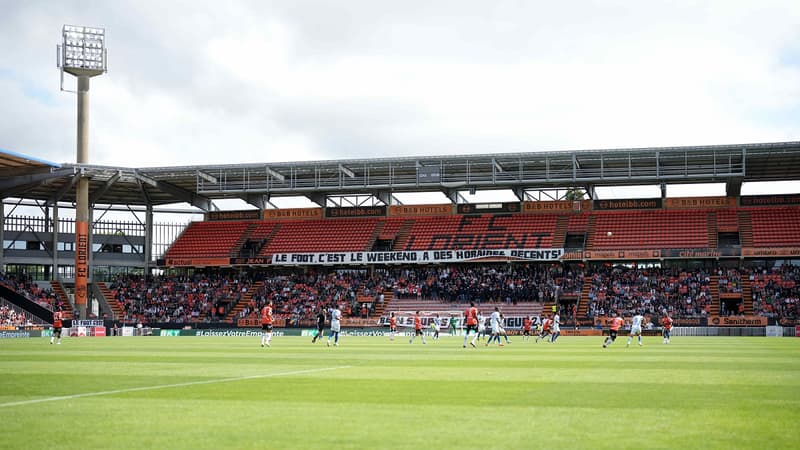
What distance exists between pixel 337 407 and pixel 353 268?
63.2 metres

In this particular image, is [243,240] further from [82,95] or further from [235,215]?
[82,95]

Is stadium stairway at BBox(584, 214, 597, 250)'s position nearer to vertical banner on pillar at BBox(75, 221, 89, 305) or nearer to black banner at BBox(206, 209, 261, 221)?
black banner at BBox(206, 209, 261, 221)

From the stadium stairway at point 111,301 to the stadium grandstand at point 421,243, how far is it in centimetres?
27

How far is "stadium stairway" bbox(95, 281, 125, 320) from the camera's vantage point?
7456cm

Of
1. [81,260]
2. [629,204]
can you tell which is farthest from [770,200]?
[81,260]

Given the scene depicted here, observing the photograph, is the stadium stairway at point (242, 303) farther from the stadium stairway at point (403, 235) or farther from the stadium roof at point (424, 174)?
the stadium stairway at point (403, 235)

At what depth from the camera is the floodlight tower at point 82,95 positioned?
7050 centimetres

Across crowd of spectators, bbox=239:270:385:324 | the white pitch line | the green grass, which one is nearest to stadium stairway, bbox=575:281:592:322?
crowd of spectators, bbox=239:270:385:324

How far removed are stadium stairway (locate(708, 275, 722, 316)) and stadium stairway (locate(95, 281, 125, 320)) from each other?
152 feet

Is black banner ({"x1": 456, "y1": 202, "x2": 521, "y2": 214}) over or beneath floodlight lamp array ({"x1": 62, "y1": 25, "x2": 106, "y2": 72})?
beneath

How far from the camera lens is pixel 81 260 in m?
71.0

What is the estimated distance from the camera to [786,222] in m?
67.0

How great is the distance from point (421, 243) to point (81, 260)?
2733 centimetres

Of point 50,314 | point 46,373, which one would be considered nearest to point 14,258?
point 50,314
